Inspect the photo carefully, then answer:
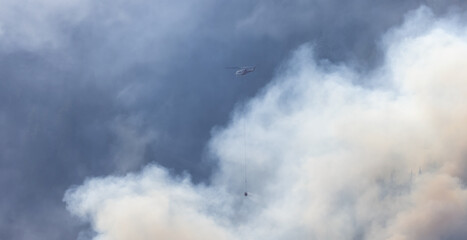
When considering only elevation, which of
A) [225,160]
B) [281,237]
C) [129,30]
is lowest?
[281,237]

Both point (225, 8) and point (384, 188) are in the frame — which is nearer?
point (384, 188)

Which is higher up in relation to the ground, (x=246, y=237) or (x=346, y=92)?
(x=346, y=92)

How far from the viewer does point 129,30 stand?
2263 inches

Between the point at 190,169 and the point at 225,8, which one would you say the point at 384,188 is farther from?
the point at 225,8

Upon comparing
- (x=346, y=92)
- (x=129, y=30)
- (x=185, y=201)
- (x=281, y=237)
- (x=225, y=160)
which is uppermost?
(x=129, y=30)

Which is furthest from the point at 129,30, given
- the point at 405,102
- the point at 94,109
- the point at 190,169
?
the point at 405,102

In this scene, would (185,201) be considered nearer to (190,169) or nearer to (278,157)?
(190,169)

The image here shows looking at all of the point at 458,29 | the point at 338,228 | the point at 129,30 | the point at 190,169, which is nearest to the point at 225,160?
the point at 190,169

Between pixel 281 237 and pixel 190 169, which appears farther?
pixel 190 169

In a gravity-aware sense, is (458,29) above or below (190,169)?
above

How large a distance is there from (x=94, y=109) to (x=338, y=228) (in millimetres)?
25554

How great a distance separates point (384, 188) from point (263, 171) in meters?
11.1

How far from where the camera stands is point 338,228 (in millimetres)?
50875

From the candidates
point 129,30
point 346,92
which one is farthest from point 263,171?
point 129,30
